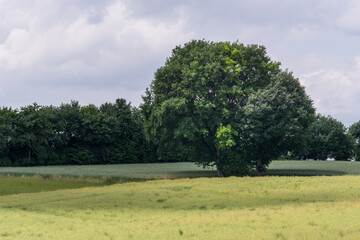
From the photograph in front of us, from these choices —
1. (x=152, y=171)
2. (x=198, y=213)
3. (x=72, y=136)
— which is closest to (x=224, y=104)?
(x=152, y=171)

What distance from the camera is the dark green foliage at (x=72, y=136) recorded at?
259 feet

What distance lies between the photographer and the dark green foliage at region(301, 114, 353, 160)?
112 metres

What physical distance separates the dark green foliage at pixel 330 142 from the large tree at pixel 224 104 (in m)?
64.9

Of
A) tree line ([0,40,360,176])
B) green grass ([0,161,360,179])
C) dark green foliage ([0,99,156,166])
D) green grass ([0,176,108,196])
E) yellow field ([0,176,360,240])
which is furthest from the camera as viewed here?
dark green foliage ([0,99,156,166])

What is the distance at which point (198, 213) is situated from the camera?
22.5 meters

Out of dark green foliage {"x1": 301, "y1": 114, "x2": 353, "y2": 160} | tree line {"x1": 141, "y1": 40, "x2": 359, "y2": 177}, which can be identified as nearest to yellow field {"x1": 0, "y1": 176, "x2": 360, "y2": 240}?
tree line {"x1": 141, "y1": 40, "x2": 359, "y2": 177}

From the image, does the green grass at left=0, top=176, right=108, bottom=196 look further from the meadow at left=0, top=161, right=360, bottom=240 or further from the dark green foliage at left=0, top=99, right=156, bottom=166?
the dark green foliage at left=0, top=99, right=156, bottom=166

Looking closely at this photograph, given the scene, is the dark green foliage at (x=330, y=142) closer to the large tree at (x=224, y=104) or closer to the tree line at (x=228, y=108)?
the tree line at (x=228, y=108)

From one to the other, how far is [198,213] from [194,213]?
239mm

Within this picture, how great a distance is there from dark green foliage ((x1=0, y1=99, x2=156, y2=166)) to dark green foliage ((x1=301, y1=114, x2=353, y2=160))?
163 ft

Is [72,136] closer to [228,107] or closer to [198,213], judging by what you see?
[228,107]

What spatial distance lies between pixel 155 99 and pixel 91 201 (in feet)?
81.3

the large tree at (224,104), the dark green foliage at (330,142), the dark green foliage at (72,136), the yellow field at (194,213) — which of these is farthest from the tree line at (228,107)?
the dark green foliage at (330,142)

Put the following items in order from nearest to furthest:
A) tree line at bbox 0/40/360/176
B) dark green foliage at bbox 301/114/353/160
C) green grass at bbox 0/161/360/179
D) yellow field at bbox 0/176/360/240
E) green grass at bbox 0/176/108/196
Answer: yellow field at bbox 0/176/360/240, green grass at bbox 0/176/108/196, tree line at bbox 0/40/360/176, green grass at bbox 0/161/360/179, dark green foliage at bbox 301/114/353/160
